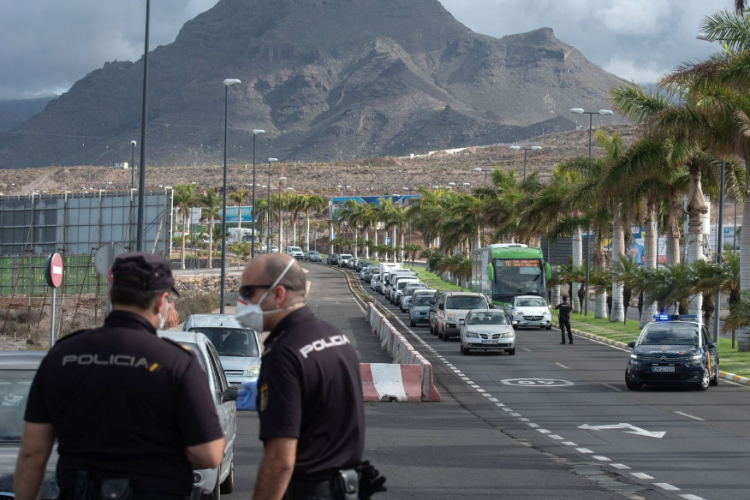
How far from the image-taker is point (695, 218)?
115 ft

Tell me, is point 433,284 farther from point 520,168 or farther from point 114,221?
point 520,168

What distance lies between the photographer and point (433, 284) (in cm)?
8812

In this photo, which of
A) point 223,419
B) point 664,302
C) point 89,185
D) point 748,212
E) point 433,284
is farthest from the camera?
point 89,185

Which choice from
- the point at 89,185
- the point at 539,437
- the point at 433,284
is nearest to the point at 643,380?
the point at 539,437

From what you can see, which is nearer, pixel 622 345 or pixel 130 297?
pixel 130 297

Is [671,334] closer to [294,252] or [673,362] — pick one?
[673,362]

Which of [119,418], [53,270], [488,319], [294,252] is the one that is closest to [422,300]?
[488,319]

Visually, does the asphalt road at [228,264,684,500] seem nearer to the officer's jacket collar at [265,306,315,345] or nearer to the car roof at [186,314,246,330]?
the car roof at [186,314,246,330]

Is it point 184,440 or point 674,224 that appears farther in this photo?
point 674,224

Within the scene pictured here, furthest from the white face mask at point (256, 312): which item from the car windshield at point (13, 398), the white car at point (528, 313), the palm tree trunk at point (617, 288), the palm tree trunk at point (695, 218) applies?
the palm tree trunk at point (617, 288)

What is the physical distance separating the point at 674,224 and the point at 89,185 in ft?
461

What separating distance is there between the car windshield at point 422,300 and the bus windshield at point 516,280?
327 centimetres

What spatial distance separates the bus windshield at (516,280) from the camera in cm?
4831

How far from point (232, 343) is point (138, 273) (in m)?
15.0
